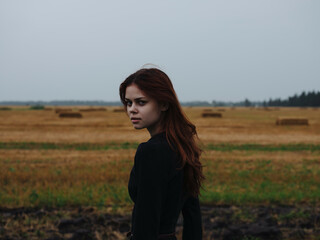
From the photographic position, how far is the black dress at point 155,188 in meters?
2.01

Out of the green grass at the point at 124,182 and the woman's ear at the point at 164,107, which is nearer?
the woman's ear at the point at 164,107

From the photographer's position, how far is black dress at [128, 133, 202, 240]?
201 cm

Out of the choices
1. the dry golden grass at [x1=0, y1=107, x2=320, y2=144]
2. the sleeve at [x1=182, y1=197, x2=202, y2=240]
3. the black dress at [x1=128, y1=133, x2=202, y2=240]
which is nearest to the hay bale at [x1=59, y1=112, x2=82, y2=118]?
the dry golden grass at [x1=0, y1=107, x2=320, y2=144]

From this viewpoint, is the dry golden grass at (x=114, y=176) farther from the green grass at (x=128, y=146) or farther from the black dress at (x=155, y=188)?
the black dress at (x=155, y=188)

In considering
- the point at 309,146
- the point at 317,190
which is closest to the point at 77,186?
the point at 317,190

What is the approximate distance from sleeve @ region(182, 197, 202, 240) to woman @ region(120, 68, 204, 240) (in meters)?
0.09

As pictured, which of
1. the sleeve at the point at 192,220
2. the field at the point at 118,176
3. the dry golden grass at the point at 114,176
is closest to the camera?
the sleeve at the point at 192,220

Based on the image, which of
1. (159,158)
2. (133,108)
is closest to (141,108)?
(133,108)

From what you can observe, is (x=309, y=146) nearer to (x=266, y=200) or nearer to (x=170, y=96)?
(x=266, y=200)

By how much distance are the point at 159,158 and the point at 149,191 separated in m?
0.19

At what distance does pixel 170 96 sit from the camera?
2.21 metres

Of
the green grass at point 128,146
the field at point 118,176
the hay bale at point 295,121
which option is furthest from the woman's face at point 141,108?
the hay bale at point 295,121

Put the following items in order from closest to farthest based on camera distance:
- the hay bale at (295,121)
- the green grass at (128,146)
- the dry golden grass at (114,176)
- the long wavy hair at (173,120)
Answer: the long wavy hair at (173,120), the dry golden grass at (114,176), the green grass at (128,146), the hay bale at (295,121)

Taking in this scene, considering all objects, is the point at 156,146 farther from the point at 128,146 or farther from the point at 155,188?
the point at 128,146
